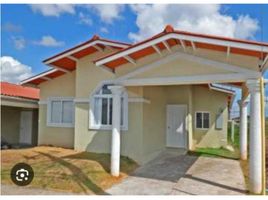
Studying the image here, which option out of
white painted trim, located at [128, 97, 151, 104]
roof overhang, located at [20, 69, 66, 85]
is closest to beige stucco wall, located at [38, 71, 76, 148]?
roof overhang, located at [20, 69, 66, 85]

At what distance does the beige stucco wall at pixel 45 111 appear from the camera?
54.2 ft

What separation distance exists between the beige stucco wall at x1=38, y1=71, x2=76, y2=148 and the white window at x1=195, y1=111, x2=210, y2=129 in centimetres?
850

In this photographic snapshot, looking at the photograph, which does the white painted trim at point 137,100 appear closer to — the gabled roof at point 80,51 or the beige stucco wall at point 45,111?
the gabled roof at point 80,51

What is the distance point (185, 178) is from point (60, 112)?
8.87 meters

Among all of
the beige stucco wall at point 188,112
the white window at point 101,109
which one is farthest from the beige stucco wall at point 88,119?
the beige stucco wall at point 188,112

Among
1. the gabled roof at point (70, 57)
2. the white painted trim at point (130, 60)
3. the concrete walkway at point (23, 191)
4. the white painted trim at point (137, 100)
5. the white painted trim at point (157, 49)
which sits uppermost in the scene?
the gabled roof at point (70, 57)

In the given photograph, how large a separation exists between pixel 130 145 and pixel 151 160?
5.01 feet

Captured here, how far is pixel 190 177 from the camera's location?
36.7ft

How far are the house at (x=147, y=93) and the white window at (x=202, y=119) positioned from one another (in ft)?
0.22

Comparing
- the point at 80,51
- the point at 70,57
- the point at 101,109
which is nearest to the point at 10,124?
the point at 70,57

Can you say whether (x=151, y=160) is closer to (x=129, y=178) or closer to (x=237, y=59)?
(x=129, y=178)

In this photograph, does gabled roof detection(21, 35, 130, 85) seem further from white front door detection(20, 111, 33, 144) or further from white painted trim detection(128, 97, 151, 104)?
white front door detection(20, 111, 33, 144)

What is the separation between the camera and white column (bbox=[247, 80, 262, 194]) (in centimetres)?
897

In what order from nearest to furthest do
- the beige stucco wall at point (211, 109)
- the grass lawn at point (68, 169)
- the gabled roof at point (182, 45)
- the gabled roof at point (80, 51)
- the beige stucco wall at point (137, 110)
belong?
the gabled roof at point (182, 45) < the grass lawn at point (68, 169) < the beige stucco wall at point (137, 110) < the gabled roof at point (80, 51) < the beige stucco wall at point (211, 109)
